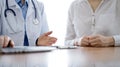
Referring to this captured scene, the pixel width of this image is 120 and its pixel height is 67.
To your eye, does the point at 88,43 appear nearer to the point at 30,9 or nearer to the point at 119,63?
the point at 30,9

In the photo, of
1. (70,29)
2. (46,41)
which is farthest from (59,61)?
(70,29)

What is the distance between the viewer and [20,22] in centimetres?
146

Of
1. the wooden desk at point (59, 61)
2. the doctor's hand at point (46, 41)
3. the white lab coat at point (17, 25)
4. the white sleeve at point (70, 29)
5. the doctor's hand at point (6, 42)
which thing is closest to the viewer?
the wooden desk at point (59, 61)

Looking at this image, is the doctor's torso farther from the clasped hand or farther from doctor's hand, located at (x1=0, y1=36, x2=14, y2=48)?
doctor's hand, located at (x1=0, y1=36, x2=14, y2=48)

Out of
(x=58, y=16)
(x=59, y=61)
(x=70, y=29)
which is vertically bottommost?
(x=59, y=61)

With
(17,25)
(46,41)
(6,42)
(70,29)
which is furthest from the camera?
(70,29)

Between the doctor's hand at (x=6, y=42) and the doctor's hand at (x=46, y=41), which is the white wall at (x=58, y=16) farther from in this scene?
the doctor's hand at (x=6, y=42)

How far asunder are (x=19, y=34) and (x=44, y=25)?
0.24m

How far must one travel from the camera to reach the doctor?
56.6 inches

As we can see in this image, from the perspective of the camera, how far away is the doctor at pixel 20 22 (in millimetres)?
1438

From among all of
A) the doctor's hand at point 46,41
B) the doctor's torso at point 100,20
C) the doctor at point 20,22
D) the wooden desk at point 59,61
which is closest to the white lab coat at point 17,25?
the doctor at point 20,22

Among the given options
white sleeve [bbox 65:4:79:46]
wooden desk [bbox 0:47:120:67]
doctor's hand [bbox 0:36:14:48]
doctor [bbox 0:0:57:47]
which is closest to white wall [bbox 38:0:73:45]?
white sleeve [bbox 65:4:79:46]

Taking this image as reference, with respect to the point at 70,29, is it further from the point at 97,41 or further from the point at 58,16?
the point at 58,16

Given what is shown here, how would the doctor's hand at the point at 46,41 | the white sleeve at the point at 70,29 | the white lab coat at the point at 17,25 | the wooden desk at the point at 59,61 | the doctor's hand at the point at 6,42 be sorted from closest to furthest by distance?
1. the wooden desk at the point at 59,61
2. the doctor's hand at the point at 6,42
3. the doctor's hand at the point at 46,41
4. the white lab coat at the point at 17,25
5. the white sleeve at the point at 70,29
